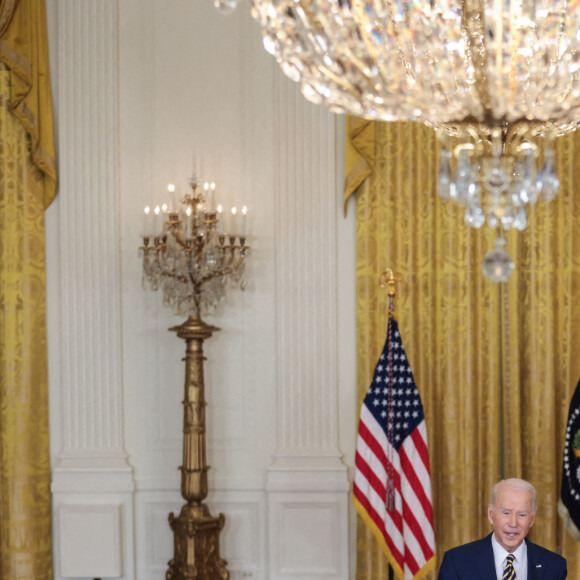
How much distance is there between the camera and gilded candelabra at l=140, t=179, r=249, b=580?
6074mm

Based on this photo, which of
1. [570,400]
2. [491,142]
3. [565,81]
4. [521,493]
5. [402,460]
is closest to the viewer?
[565,81]

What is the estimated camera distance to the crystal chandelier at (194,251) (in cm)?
606

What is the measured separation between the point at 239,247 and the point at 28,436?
2.01m

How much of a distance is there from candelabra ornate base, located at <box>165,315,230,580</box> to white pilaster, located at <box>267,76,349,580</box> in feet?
1.68

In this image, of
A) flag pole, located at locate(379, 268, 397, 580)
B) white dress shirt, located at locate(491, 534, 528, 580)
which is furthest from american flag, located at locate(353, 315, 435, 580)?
white dress shirt, located at locate(491, 534, 528, 580)

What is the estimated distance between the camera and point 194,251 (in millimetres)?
6027

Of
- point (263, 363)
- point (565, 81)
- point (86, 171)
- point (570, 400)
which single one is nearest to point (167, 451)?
point (263, 363)

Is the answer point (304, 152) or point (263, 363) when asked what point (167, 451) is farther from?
point (304, 152)

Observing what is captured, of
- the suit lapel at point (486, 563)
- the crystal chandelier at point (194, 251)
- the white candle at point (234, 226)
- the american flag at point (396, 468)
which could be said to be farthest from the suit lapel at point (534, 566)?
the white candle at point (234, 226)

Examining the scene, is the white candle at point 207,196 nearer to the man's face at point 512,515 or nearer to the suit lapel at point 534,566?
the man's face at point 512,515

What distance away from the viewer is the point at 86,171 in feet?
21.5

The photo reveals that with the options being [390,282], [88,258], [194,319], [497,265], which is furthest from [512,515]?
[88,258]

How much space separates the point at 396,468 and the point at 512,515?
1940 mm

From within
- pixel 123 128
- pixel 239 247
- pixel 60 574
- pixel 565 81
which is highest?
pixel 123 128
